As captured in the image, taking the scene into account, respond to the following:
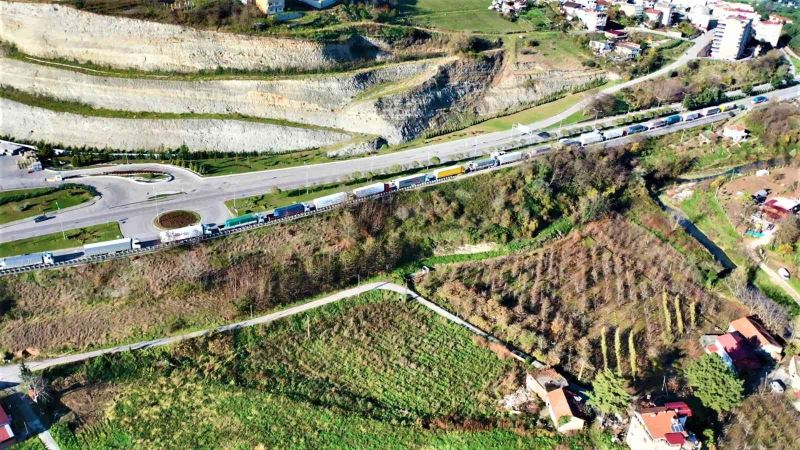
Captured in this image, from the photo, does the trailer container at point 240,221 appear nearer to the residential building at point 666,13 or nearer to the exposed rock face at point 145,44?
the exposed rock face at point 145,44

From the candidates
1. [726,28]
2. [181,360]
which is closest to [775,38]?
[726,28]

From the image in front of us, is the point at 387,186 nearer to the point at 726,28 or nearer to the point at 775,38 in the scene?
the point at 726,28

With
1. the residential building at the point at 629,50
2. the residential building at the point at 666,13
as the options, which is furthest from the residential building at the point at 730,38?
the residential building at the point at 629,50

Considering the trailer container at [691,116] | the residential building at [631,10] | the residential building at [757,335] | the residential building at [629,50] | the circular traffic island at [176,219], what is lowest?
the residential building at [757,335]

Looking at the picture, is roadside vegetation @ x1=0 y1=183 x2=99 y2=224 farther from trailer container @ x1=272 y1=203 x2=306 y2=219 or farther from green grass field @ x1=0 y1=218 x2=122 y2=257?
trailer container @ x1=272 y1=203 x2=306 y2=219

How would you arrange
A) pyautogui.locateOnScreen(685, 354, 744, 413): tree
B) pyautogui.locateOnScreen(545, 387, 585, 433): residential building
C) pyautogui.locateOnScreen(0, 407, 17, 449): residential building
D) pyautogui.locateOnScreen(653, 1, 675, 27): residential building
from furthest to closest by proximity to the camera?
pyautogui.locateOnScreen(653, 1, 675, 27): residential building < pyautogui.locateOnScreen(685, 354, 744, 413): tree < pyautogui.locateOnScreen(545, 387, 585, 433): residential building < pyautogui.locateOnScreen(0, 407, 17, 449): residential building

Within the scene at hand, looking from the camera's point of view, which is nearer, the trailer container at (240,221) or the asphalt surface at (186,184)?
the trailer container at (240,221)

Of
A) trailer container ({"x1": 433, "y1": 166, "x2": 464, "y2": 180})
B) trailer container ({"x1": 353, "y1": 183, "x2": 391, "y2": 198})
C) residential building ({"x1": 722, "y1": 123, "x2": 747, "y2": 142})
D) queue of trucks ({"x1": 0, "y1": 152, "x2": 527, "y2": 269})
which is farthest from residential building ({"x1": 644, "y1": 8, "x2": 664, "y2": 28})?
trailer container ({"x1": 353, "y1": 183, "x2": 391, "y2": 198})

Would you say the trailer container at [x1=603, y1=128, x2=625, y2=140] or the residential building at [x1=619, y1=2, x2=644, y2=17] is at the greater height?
the residential building at [x1=619, y1=2, x2=644, y2=17]
